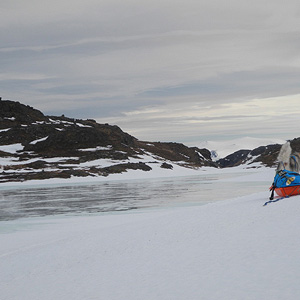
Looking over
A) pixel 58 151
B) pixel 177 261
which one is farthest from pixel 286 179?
pixel 58 151

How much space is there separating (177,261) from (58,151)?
391ft

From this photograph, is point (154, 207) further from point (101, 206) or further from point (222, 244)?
point (222, 244)

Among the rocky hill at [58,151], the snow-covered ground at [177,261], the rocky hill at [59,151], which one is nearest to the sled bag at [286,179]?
the snow-covered ground at [177,261]

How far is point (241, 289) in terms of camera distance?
6836 mm

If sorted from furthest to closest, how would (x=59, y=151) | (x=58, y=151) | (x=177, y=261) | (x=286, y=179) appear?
(x=58, y=151) → (x=59, y=151) → (x=286, y=179) → (x=177, y=261)

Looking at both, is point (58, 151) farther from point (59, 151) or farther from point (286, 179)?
point (286, 179)

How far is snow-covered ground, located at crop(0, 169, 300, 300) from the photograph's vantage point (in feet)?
23.6

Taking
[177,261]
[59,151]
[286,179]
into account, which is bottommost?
[177,261]

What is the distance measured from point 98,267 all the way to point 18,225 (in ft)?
39.8

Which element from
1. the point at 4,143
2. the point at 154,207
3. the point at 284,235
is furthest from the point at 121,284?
the point at 4,143

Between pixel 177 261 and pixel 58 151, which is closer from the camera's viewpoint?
pixel 177 261

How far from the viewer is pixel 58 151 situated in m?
124

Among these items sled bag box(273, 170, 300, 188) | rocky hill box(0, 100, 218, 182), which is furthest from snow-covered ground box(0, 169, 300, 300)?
rocky hill box(0, 100, 218, 182)

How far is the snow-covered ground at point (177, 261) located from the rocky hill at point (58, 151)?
61866mm
